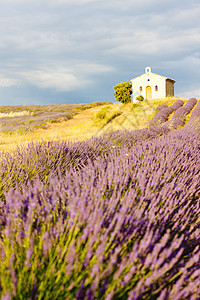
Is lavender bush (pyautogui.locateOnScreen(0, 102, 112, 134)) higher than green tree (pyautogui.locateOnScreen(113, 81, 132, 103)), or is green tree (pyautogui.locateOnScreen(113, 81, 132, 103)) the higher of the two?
green tree (pyautogui.locateOnScreen(113, 81, 132, 103))

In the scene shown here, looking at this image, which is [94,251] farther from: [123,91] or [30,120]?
[123,91]

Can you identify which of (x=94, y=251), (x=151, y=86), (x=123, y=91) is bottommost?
(x=94, y=251)

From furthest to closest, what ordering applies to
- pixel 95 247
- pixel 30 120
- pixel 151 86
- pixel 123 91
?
pixel 151 86, pixel 123 91, pixel 30 120, pixel 95 247

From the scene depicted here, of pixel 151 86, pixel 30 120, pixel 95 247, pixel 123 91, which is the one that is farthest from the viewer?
pixel 151 86

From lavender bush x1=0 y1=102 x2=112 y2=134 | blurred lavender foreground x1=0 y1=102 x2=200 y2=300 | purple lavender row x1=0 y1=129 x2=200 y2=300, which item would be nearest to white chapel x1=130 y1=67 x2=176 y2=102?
lavender bush x1=0 y1=102 x2=112 y2=134

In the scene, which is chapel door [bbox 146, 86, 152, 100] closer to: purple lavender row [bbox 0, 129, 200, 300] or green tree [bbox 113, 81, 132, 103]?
green tree [bbox 113, 81, 132, 103]

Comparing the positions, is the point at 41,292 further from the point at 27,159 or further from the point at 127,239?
the point at 27,159

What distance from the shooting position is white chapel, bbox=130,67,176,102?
2978cm

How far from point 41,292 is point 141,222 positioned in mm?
627

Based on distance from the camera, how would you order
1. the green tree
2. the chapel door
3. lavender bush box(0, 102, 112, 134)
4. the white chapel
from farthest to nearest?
the chapel door, the white chapel, the green tree, lavender bush box(0, 102, 112, 134)

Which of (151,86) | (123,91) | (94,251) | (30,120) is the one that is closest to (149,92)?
(151,86)

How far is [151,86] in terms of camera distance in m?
30.4

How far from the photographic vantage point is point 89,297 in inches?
34.9

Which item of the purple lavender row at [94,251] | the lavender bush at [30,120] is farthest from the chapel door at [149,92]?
the purple lavender row at [94,251]
